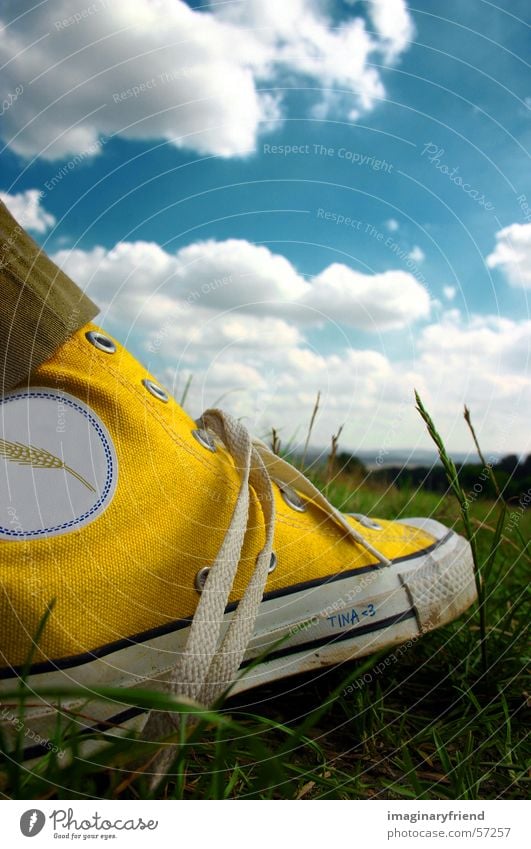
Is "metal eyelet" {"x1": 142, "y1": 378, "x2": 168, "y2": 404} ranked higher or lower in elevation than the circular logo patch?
higher

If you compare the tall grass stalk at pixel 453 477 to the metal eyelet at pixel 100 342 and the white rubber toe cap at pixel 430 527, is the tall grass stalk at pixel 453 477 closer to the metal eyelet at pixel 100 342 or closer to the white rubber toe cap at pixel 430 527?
the white rubber toe cap at pixel 430 527

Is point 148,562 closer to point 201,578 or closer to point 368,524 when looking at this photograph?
point 201,578

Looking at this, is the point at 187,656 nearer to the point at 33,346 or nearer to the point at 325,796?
the point at 325,796

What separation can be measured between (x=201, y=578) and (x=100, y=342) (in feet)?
1.22

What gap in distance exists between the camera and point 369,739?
0.89 meters

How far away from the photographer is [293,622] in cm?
102

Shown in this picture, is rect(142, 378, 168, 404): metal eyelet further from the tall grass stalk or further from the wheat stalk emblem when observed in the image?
the tall grass stalk

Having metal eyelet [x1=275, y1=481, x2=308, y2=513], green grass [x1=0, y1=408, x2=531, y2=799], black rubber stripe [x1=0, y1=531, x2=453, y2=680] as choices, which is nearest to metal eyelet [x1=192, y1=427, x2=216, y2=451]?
metal eyelet [x1=275, y1=481, x2=308, y2=513]

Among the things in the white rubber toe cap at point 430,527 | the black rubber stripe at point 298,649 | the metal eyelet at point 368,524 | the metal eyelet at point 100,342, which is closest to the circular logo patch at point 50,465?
the metal eyelet at point 100,342

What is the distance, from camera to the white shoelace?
31.8 inches
